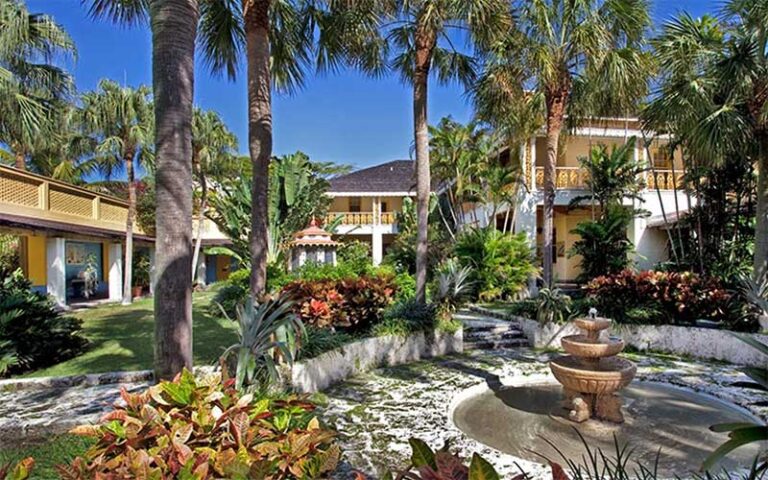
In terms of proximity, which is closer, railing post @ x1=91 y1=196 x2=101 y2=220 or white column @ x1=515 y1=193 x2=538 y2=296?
railing post @ x1=91 y1=196 x2=101 y2=220

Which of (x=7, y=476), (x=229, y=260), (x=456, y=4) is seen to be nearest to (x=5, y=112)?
(x=456, y=4)

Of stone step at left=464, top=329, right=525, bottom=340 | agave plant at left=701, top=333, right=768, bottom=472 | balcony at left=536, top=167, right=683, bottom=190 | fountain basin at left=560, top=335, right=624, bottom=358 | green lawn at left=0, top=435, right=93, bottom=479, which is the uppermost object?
balcony at left=536, top=167, right=683, bottom=190

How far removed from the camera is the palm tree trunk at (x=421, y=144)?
9.53 metres

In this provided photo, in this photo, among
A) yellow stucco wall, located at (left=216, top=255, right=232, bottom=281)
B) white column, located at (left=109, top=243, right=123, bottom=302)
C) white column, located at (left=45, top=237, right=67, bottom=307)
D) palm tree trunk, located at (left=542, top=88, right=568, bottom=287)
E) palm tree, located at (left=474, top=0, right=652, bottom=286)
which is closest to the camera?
palm tree, located at (left=474, top=0, right=652, bottom=286)

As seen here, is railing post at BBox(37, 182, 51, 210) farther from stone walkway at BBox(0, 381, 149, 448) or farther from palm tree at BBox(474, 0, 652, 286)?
palm tree at BBox(474, 0, 652, 286)

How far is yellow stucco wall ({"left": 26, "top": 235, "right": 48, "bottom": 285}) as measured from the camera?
1878 cm

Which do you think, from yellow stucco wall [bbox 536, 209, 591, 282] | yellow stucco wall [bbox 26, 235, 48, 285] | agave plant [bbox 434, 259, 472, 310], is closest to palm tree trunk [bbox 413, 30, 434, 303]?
agave plant [bbox 434, 259, 472, 310]

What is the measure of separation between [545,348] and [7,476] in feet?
32.5

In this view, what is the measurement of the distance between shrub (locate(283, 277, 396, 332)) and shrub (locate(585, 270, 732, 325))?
542 cm

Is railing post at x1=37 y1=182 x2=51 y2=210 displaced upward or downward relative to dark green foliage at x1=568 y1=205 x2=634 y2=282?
upward

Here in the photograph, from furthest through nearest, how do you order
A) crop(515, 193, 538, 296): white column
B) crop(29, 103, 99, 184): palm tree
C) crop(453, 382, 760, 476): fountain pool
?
crop(515, 193, 538, 296): white column, crop(29, 103, 99, 184): palm tree, crop(453, 382, 760, 476): fountain pool

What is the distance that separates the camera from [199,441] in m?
2.64

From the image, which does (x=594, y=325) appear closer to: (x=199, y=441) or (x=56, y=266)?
(x=199, y=441)

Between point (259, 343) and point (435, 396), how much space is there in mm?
3155
